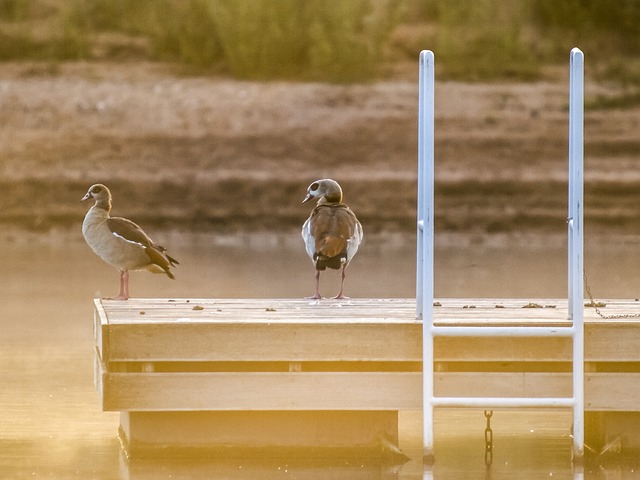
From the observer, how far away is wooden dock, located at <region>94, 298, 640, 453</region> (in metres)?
6.24

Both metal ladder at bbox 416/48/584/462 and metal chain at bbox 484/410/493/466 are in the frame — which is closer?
metal ladder at bbox 416/48/584/462

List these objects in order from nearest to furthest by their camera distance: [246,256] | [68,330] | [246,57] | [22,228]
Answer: [68,330]
[246,256]
[22,228]
[246,57]

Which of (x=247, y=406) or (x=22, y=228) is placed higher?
(x=22, y=228)

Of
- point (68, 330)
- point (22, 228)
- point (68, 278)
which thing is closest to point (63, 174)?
point (22, 228)

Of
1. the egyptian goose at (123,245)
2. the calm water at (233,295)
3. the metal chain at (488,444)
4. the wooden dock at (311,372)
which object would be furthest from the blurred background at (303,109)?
the wooden dock at (311,372)

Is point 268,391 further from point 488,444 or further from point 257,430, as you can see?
point 488,444

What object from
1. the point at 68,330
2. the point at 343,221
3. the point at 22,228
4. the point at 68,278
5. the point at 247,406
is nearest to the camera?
the point at 247,406

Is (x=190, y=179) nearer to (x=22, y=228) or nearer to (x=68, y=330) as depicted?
(x=22, y=228)

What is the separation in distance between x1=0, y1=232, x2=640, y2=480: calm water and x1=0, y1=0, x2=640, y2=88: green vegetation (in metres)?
6.53

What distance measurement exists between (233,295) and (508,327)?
7546 mm

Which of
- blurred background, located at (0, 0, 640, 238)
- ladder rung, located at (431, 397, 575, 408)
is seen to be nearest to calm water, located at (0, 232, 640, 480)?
ladder rung, located at (431, 397, 575, 408)

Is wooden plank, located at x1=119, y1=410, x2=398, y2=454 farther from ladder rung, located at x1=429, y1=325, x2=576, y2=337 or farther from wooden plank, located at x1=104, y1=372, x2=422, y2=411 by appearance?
ladder rung, located at x1=429, y1=325, x2=576, y2=337

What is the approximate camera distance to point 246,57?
29.2 metres

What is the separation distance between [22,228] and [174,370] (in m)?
18.3
